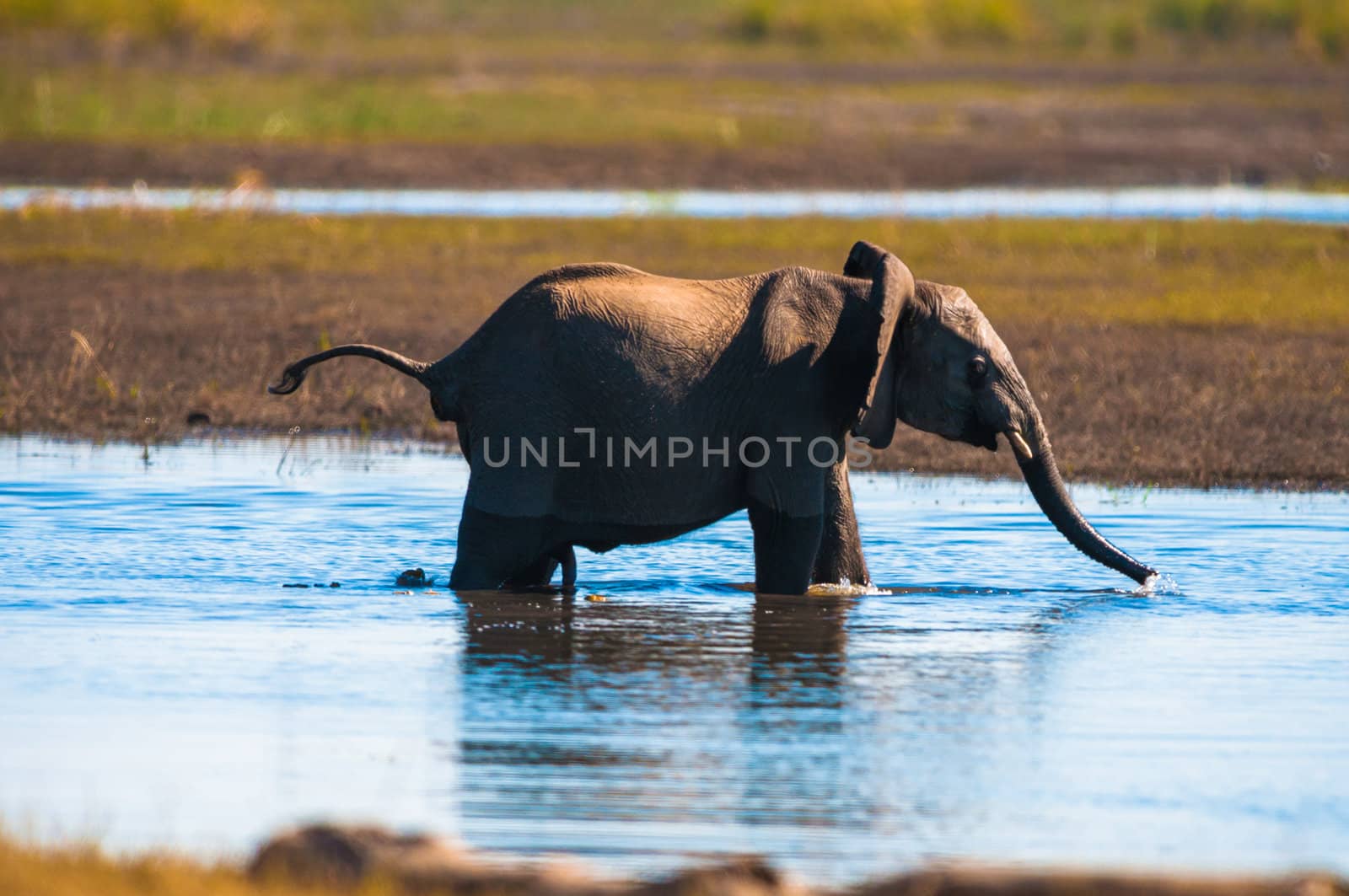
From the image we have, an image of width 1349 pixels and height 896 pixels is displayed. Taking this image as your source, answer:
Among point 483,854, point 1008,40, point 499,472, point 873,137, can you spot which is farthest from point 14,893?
point 1008,40

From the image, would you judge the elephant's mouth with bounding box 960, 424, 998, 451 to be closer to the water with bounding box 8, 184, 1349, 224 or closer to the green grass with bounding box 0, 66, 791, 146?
the water with bounding box 8, 184, 1349, 224

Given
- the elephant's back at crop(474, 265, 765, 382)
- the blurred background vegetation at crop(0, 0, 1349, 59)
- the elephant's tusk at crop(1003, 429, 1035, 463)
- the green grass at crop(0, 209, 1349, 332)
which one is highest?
the blurred background vegetation at crop(0, 0, 1349, 59)

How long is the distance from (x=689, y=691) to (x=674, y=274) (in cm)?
1366

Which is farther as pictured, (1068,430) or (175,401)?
(175,401)

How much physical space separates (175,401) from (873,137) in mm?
22775

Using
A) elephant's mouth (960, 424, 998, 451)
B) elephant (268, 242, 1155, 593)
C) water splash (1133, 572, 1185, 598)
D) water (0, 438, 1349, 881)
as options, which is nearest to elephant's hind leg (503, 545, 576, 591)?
elephant (268, 242, 1155, 593)

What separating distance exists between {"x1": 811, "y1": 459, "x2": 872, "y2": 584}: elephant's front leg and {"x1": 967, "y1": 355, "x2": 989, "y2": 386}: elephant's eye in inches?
26.5

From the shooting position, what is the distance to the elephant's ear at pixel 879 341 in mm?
8977

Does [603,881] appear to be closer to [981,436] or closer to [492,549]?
[492,549]

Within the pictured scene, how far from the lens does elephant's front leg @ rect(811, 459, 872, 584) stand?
9539 mm

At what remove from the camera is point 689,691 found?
25.4 feet

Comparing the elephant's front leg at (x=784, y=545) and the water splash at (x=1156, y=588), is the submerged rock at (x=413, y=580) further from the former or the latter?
the water splash at (x=1156, y=588)

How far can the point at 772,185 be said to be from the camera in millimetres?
31812

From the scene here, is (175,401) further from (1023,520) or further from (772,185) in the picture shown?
(772,185)
